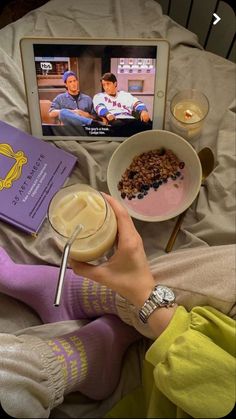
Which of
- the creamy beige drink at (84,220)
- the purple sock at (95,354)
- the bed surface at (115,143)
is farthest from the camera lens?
the bed surface at (115,143)

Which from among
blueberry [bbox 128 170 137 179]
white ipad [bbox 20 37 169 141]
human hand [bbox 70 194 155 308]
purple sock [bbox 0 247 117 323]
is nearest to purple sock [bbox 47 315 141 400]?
purple sock [bbox 0 247 117 323]

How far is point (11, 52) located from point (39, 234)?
0.49 meters

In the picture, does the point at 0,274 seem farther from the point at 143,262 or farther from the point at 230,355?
the point at 230,355

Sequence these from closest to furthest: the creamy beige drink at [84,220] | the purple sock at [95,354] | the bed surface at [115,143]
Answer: the creamy beige drink at [84,220], the purple sock at [95,354], the bed surface at [115,143]

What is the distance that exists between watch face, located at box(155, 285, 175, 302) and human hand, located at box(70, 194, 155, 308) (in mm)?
13

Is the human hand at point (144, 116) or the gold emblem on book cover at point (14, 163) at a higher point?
the human hand at point (144, 116)

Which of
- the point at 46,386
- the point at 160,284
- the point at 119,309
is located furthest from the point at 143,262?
the point at 46,386

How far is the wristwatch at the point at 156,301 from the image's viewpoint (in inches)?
30.4

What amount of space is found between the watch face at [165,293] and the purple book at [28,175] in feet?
1.14

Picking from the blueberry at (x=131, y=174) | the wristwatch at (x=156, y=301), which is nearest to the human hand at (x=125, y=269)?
the wristwatch at (x=156, y=301)

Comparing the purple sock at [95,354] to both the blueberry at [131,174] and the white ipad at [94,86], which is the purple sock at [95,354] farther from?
the white ipad at [94,86]

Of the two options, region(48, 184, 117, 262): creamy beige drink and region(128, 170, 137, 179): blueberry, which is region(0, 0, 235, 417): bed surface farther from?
region(48, 184, 117, 262): creamy beige drink

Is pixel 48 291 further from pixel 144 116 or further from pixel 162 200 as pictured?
pixel 144 116

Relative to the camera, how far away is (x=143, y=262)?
774 mm
